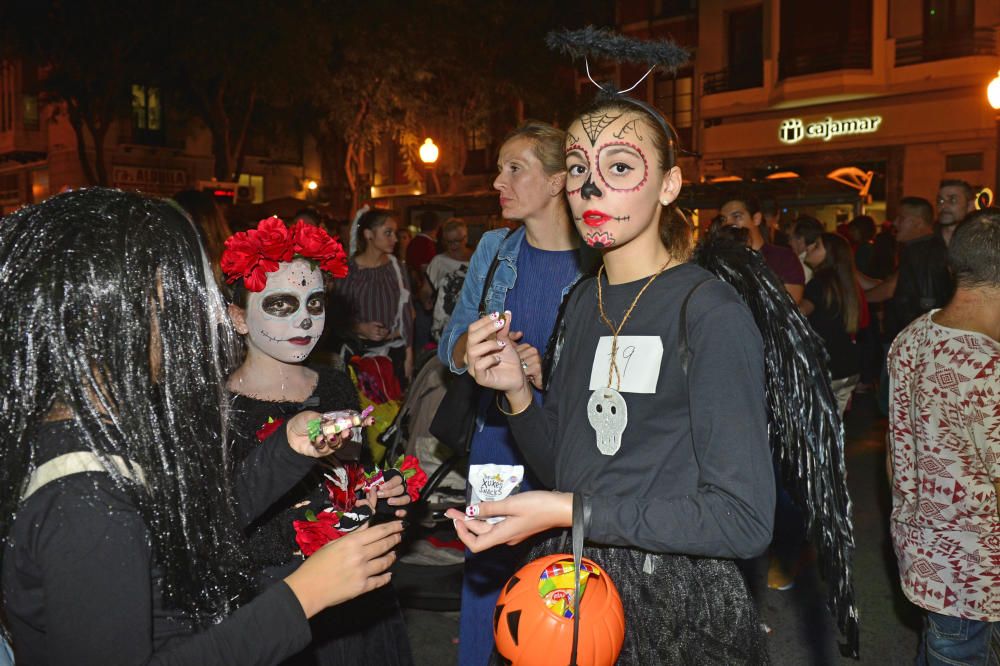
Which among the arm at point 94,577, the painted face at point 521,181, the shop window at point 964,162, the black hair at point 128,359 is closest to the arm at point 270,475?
the black hair at point 128,359

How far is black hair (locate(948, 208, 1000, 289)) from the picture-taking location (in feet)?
10.4

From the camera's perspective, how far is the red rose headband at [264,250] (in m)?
2.91

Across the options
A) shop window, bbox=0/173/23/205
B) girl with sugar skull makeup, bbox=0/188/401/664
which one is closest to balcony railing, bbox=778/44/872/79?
girl with sugar skull makeup, bbox=0/188/401/664

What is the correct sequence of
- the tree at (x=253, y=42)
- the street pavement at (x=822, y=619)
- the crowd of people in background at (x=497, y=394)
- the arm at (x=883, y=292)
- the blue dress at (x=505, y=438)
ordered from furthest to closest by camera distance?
the tree at (x=253, y=42) < the arm at (x=883, y=292) < the street pavement at (x=822, y=619) < the blue dress at (x=505, y=438) < the crowd of people in background at (x=497, y=394)

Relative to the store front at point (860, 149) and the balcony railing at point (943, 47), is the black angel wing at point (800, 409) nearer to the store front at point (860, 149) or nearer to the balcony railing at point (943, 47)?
the store front at point (860, 149)

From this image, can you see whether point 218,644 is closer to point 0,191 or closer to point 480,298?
point 480,298

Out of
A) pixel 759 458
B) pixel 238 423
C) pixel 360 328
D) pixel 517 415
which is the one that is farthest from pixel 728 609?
pixel 360 328

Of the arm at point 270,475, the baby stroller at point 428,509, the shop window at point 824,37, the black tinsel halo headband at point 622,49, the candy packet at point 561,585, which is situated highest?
the shop window at point 824,37

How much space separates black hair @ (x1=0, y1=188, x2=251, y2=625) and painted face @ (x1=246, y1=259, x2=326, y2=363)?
1.20 m

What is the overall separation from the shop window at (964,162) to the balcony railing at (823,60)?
10.8ft

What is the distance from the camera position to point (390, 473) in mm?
2512

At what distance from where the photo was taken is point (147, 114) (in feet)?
101

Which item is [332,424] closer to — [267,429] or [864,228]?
[267,429]

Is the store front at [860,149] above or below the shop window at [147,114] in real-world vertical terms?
below
